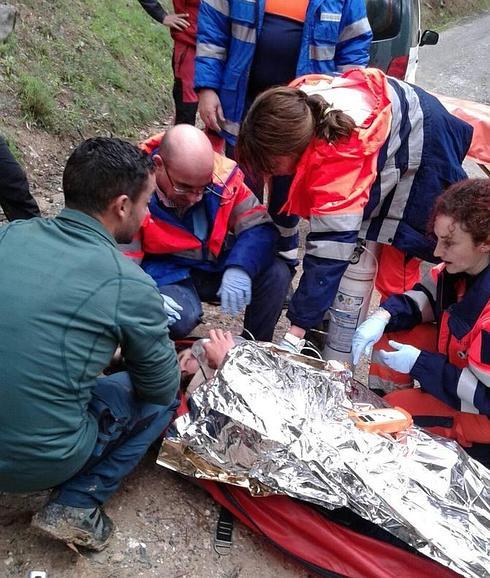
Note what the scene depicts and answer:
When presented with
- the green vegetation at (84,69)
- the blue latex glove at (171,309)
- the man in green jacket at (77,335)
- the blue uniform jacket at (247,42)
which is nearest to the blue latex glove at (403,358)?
the blue latex glove at (171,309)

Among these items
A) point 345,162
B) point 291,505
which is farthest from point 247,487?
point 345,162

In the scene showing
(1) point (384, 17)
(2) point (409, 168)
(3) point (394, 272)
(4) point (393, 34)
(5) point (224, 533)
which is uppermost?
(1) point (384, 17)

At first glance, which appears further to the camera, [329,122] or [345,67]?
[345,67]

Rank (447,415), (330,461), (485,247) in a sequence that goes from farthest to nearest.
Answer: (447,415), (485,247), (330,461)

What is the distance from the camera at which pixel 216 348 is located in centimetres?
252

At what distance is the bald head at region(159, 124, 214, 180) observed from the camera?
8.46 feet

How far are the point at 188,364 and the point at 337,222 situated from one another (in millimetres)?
787

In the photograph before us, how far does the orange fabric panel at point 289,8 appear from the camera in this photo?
3.02m

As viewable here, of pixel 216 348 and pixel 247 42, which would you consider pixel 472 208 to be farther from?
pixel 247 42

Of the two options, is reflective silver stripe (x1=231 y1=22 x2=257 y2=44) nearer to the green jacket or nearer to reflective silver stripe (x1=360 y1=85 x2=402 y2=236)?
reflective silver stripe (x1=360 y1=85 x2=402 y2=236)

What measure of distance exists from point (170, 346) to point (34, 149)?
10.3ft

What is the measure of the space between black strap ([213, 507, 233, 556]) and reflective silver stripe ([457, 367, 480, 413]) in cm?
92

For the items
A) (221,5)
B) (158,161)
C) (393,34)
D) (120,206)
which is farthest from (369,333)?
(393,34)

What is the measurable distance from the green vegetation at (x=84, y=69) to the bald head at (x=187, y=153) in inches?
100.0
